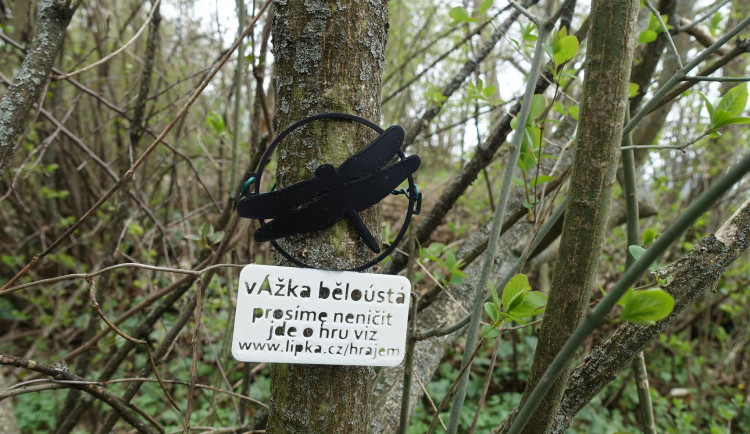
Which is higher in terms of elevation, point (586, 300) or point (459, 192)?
point (459, 192)

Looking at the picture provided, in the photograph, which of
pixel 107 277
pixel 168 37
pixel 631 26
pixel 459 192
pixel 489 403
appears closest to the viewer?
pixel 631 26

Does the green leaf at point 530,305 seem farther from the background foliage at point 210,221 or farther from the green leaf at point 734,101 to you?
the background foliage at point 210,221

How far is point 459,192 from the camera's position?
142 centimetres

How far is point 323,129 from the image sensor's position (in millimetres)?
698

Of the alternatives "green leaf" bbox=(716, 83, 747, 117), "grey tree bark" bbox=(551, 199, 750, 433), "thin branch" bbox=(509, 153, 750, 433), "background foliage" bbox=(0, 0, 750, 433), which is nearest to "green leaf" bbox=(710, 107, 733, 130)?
"green leaf" bbox=(716, 83, 747, 117)

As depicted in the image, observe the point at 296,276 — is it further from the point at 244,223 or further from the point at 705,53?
the point at 244,223

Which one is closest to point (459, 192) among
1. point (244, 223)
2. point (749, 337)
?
point (244, 223)

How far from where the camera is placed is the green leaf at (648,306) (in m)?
0.48

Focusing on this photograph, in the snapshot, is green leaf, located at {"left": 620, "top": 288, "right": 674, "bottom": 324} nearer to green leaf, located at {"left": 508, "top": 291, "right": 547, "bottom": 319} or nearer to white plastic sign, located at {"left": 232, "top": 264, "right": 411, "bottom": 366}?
green leaf, located at {"left": 508, "top": 291, "right": 547, "bottom": 319}

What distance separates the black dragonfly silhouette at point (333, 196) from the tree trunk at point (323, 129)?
A: 0.02 meters

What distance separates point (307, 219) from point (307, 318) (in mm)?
156

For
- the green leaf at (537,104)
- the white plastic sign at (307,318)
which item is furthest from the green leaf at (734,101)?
the white plastic sign at (307,318)

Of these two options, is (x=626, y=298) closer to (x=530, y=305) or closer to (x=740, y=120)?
(x=530, y=305)

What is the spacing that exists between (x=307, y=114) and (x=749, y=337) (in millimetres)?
3829
